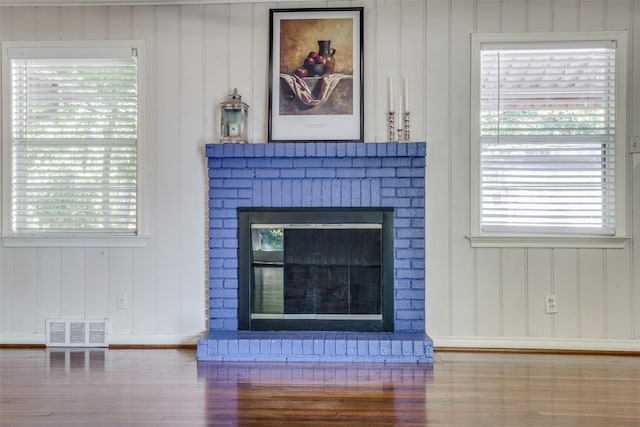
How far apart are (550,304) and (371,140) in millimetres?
1536

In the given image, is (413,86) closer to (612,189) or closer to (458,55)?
(458,55)

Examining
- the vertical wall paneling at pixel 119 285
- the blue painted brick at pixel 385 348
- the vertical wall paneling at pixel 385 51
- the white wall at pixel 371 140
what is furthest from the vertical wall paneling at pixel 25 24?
the blue painted brick at pixel 385 348

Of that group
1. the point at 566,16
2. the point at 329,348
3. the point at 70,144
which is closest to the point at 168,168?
the point at 70,144

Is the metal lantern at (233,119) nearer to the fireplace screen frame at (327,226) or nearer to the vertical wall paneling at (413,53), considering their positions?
the fireplace screen frame at (327,226)

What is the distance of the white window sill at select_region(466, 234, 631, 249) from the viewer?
10.8 ft

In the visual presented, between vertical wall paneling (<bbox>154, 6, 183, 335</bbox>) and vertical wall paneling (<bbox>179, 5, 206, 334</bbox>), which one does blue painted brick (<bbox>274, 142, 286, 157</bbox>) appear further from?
vertical wall paneling (<bbox>154, 6, 183, 335</bbox>)

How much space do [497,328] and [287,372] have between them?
140 centimetres

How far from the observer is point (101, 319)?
3463 mm

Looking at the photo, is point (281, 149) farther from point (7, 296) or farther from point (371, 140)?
point (7, 296)

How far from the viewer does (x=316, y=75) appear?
11.1 ft

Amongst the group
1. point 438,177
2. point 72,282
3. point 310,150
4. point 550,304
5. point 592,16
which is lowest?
point 550,304

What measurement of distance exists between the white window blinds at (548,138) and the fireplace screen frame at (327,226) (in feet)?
2.15

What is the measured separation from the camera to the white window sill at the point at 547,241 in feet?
10.8

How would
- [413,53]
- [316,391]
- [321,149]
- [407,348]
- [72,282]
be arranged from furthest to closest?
[72,282], [413,53], [321,149], [407,348], [316,391]
